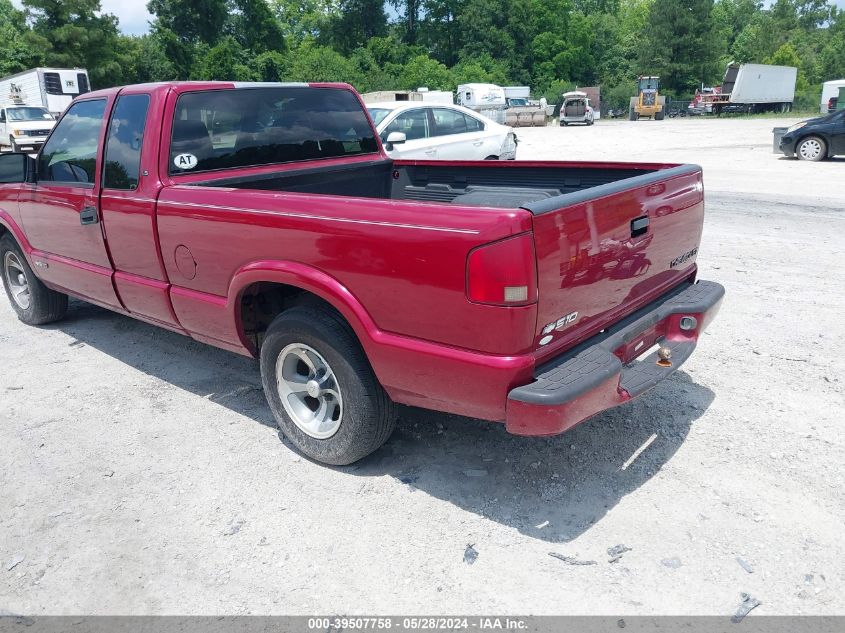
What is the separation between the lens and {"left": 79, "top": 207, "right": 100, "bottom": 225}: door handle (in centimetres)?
446

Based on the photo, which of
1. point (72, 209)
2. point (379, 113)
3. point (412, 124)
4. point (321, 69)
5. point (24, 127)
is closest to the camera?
point (72, 209)

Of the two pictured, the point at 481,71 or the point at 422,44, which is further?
the point at 422,44

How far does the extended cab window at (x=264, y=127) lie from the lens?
4176 millimetres

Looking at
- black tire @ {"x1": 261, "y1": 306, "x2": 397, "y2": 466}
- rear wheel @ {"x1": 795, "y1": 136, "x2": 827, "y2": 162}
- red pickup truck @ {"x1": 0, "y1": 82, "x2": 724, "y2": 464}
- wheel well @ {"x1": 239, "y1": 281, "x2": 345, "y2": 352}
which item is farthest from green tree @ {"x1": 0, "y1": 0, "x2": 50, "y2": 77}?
Result: black tire @ {"x1": 261, "y1": 306, "x2": 397, "y2": 466}

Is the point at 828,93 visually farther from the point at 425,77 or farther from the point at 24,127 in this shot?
the point at 24,127

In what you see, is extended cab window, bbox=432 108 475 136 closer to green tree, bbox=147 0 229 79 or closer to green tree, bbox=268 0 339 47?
green tree, bbox=147 0 229 79

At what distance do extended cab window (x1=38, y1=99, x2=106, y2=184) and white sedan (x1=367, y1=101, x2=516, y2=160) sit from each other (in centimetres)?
613

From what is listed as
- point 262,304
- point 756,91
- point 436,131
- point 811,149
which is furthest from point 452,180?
point 756,91

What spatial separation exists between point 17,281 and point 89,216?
2340 millimetres

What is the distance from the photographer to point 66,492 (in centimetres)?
348

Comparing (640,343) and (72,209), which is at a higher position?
(72,209)

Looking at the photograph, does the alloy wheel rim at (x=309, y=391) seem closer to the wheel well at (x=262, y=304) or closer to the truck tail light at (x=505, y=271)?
the wheel well at (x=262, y=304)

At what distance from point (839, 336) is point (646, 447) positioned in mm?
2399

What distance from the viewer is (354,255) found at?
3.02 meters
